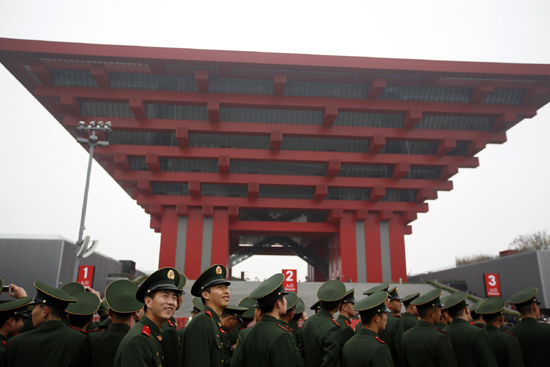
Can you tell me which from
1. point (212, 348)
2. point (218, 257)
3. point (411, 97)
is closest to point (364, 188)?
point (411, 97)

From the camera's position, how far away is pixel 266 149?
30.1 metres

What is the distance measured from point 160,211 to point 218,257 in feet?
18.5

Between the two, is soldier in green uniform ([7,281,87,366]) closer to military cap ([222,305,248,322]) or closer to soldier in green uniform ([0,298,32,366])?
soldier in green uniform ([0,298,32,366])

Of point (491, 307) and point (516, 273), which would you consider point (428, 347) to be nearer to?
point (491, 307)

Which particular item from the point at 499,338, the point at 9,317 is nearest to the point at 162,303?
the point at 9,317

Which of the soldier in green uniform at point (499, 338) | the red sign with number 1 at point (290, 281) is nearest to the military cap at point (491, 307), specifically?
the soldier in green uniform at point (499, 338)

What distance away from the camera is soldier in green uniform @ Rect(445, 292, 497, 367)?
459 centimetres

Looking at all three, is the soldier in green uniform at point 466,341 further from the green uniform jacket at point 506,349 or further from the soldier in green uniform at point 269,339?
the soldier in green uniform at point 269,339

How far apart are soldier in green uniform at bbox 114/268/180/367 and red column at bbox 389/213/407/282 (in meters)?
30.1

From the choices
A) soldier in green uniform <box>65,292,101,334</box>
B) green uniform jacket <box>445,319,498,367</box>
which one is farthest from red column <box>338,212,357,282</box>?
soldier in green uniform <box>65,292,101,334</box>

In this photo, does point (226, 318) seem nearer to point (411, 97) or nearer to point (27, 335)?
point (27, 335)

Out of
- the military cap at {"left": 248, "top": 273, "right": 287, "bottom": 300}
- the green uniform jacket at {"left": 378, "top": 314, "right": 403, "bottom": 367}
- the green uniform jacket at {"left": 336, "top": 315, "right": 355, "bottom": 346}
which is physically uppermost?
the military cap at {"left": 248, "top": 273, "right": 287, "bottom": 300}

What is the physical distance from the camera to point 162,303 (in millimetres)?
3348

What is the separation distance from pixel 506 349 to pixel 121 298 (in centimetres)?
450
